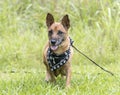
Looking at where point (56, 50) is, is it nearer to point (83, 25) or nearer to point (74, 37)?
point (74, 37)

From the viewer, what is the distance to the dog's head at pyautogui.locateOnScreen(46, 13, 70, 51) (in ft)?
19.5

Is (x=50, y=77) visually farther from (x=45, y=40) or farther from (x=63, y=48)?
(x=45, y=40)

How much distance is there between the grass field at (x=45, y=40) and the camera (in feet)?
19.9

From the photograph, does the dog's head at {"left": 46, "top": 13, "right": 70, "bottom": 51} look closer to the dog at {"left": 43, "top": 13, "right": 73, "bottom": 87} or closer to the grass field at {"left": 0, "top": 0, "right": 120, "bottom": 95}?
the dog at {"left": 43, "top": 13, "right": 73, "bottom": 87}

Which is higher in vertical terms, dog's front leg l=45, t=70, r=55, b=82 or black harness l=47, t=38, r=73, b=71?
black harness l=47, t=38, r=73, b=71

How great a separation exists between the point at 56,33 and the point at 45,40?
108 inches

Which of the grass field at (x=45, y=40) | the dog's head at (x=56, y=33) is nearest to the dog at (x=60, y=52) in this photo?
the dog's head at (x=56, y=33)

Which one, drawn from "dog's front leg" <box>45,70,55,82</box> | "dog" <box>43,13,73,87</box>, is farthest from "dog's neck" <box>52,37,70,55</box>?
"dog's front leg" <box>45,70,55,82</box>

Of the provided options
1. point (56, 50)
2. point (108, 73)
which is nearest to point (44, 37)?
→ point (108, 73)

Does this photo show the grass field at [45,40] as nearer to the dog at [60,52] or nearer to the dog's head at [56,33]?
the dog at [60,52]

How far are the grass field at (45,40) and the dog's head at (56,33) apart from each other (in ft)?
1.84

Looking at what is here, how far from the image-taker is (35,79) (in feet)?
21.5

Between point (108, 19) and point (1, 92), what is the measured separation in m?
4.05

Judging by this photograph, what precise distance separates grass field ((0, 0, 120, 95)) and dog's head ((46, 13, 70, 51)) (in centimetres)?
56
